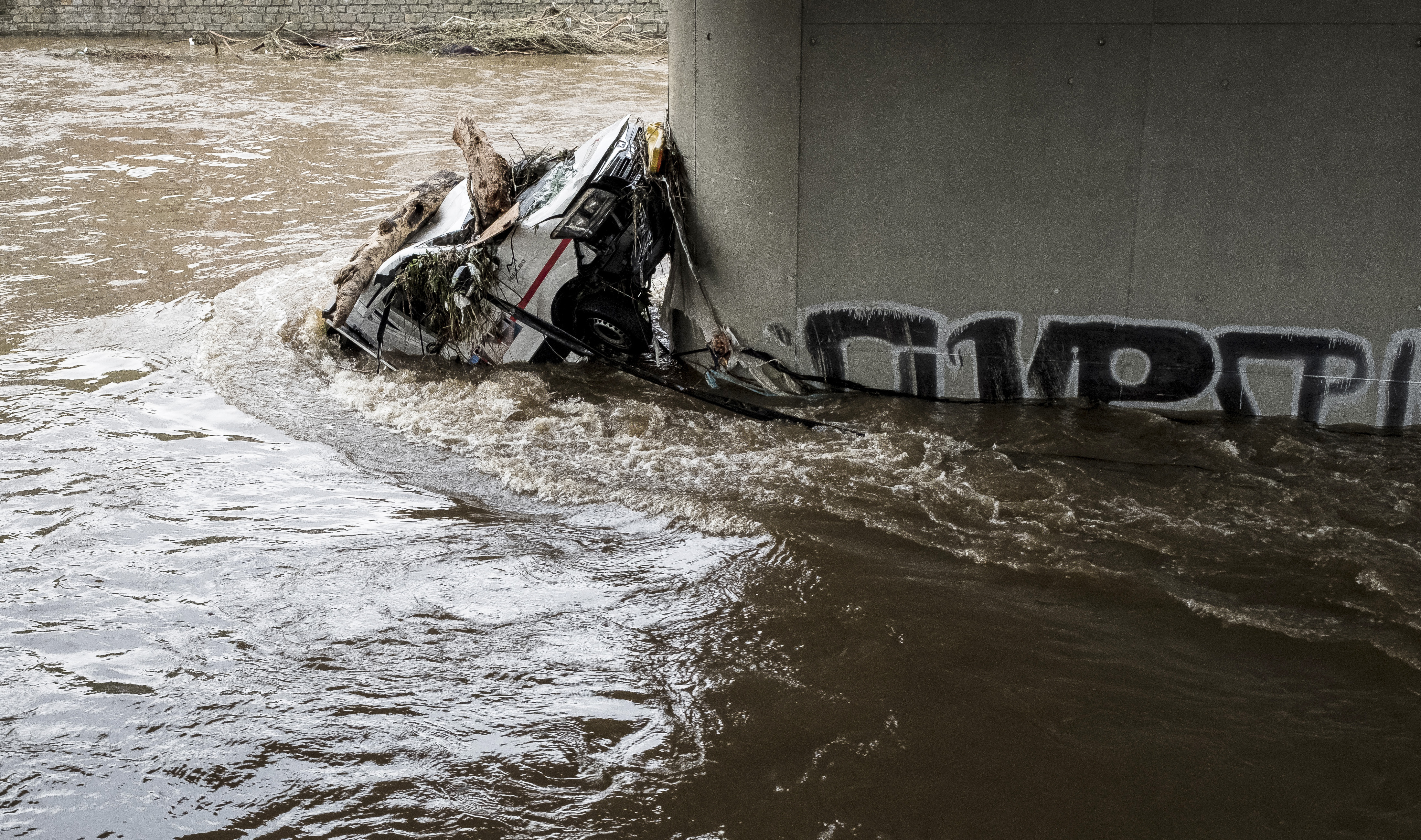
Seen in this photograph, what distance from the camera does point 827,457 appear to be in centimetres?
656

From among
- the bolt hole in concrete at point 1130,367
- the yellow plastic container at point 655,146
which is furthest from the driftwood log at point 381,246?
the bolt hole in concrete at point 1130,367

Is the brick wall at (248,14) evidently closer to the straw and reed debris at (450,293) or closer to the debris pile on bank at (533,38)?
the debris pile on bank at (533,38)

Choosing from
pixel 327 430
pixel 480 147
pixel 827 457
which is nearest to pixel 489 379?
pixel 327 430

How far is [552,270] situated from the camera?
7.76 metres

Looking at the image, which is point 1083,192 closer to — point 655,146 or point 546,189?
point 655,146

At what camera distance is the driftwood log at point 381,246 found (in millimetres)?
8414

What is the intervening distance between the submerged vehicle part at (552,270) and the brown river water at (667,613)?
1.11 ft

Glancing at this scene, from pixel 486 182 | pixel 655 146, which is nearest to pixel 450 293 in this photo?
pixel 486 182

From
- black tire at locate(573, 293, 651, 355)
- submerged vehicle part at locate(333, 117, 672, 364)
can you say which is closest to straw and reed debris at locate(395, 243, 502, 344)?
submerged vehicle part at locate(333, 117, 672, 364)

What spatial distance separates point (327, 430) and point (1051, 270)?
17.4ft

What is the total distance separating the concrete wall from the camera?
630 cm

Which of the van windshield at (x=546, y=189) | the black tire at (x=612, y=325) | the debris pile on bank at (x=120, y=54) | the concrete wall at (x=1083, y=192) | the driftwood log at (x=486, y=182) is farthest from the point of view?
the debris pile on bank at (x=120, y=54)

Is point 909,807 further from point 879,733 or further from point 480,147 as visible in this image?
point 480,147

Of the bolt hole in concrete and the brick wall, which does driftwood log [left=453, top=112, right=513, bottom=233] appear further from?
the brick wall
